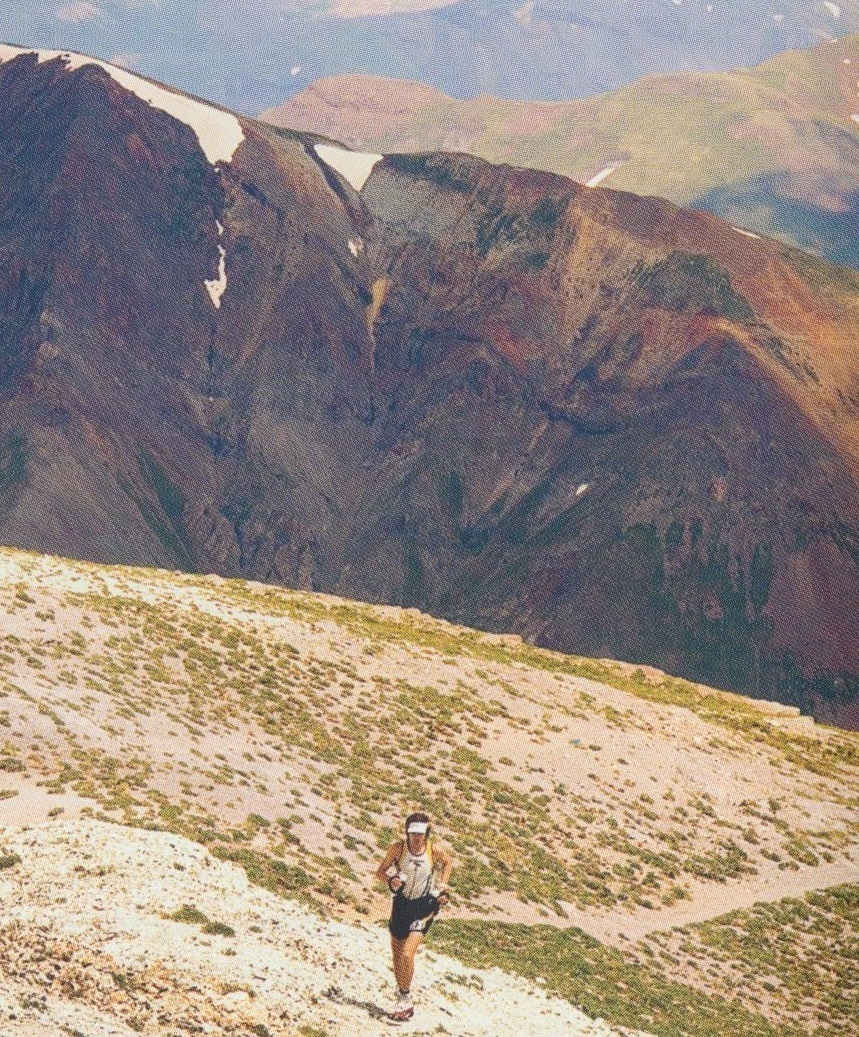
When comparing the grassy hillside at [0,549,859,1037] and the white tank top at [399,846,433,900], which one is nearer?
the white tank top at [399,846,433,900]

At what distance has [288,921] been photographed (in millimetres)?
33438

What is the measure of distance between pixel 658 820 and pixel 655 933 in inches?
456

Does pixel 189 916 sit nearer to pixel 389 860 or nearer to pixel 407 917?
pixel 389 860

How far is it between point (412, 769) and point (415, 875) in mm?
25259

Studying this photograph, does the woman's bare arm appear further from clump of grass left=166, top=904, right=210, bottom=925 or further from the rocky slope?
clump of grass left=166, top=904, right=210, bottom=925

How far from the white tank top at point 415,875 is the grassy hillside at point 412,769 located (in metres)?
8.56

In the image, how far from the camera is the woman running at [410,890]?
30.6 meters

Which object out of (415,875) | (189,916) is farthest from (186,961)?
(415,875)

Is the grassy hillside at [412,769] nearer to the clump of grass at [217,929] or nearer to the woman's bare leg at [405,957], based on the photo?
the clump of grass at [217,929]

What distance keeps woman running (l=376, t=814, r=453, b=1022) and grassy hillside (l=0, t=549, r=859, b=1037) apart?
8.32 meters

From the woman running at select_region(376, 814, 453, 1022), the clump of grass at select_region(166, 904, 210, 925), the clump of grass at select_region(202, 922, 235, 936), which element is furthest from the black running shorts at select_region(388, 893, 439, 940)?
the clump of grass at select_region(166, 904, 210, 925)

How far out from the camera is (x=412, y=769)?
184 feet

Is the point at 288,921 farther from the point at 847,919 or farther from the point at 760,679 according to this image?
the point at 760,679

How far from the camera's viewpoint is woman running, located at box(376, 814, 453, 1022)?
101 ft
